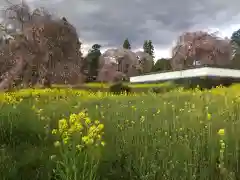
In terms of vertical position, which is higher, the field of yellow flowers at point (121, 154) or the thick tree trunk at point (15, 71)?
the thick tree trunk at point (15, 71)

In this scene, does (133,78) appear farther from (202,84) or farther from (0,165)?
→ (0,165)

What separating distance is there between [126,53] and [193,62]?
357 inches

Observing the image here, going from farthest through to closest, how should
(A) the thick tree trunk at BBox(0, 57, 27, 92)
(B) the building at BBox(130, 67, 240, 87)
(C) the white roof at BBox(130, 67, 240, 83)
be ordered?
(C) the white roof at BBox(130, 67, 240, 83), (B) the building at BBox(130, 67, 240, 87), (A) the thick tree trunk at BBox(0, 57, 27, 92)

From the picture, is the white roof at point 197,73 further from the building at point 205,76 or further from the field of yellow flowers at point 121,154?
the field of yellow flowers at point 121,154

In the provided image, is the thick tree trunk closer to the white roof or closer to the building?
the building

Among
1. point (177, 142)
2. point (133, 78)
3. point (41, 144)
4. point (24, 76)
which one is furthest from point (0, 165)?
point (133, 78)

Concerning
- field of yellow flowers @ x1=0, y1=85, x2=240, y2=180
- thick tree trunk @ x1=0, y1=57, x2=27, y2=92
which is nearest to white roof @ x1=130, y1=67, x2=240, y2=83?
thick tree trunk @ x1=0, y1=57, x2=27, y2=92

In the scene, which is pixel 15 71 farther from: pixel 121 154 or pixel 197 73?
pixel 121 154

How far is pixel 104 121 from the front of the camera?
14.8 feet

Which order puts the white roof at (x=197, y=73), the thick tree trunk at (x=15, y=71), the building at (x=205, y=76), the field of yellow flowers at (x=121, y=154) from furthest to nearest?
the white roof at (x=197, y=73) → the building at (x=205, y=76) → the thick tree trunk at (x=15, y=71) → the field of yellow flowers at (x=121, y=154)

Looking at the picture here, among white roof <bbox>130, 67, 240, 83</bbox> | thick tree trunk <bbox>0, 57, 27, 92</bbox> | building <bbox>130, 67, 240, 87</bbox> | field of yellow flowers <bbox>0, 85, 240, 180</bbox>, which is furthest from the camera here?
white roof <bbox>130, 67, 240, 83</bbox>

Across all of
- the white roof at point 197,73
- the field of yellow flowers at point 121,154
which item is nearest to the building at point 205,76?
the white roof at point 197,73

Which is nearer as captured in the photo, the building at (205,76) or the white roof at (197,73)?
the building at (205,76)

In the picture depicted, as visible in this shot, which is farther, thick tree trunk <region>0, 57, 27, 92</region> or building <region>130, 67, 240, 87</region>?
building <region>130, 67, 240, 87</region>
